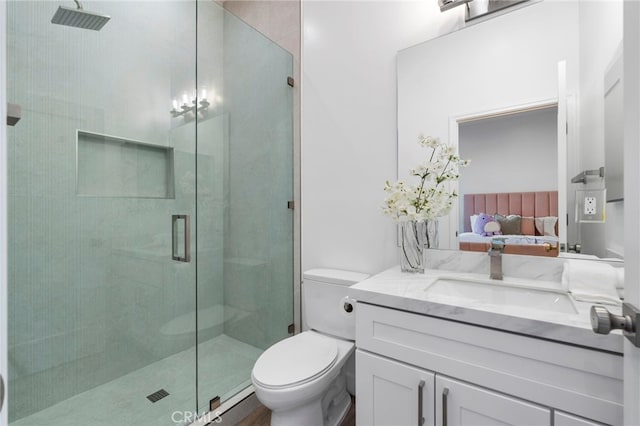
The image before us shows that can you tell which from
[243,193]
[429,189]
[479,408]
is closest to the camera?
[479,408]

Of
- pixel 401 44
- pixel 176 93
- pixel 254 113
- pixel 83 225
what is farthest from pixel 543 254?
pixel 83 225

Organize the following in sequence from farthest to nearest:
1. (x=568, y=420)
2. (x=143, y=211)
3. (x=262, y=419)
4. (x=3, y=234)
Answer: (x=143, y=211), (x=262, y=419), (x=568, y=420), (x=3, y=234)

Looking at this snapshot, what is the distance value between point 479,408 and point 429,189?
0.89 m

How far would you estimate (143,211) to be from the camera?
5.66 feet

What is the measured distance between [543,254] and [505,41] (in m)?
0.94

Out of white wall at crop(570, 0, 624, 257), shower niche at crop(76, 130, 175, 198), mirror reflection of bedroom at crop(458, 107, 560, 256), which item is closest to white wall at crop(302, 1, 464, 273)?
mirror reflection of bedroom at crop(458, 107, 560, 256)

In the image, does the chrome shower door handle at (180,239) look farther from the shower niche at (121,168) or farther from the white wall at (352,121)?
the white wall at (352,121)

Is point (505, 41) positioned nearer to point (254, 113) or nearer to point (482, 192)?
point (482, 192)

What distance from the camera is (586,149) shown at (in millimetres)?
1159

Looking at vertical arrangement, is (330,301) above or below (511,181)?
below

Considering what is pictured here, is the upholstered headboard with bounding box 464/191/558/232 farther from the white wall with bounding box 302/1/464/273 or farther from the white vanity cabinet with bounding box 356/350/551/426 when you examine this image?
the white vanity cabinet with bounding box 356/350/551/426

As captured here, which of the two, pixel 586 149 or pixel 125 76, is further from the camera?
pixel 125 76

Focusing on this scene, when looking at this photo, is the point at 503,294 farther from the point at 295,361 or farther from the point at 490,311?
the point at 295,361

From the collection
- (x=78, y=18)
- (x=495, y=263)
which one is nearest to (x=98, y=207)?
(x=78, y=18)
